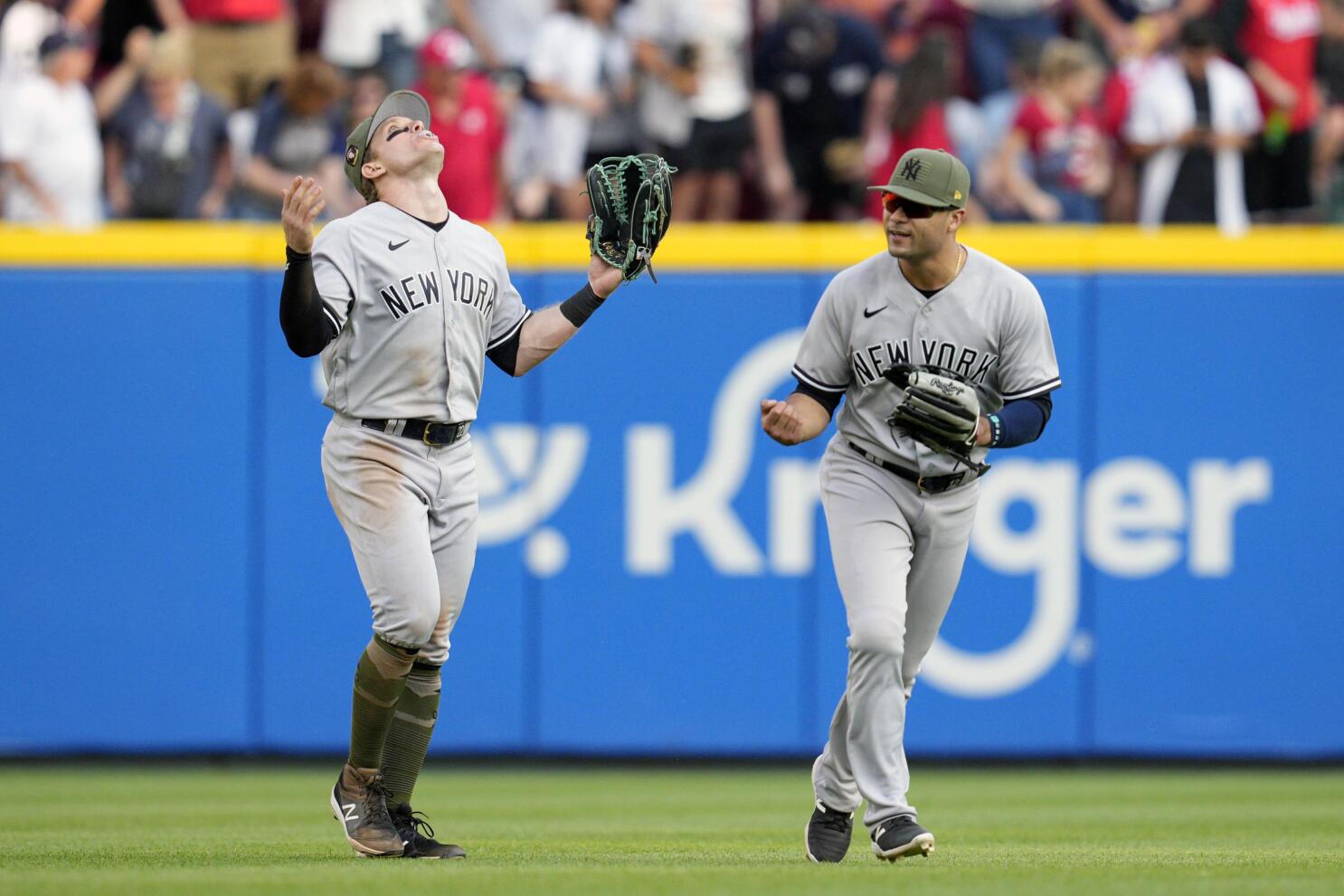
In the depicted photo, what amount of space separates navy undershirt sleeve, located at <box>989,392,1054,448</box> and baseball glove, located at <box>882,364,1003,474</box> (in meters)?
0.08

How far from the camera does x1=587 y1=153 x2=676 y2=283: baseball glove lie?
6012mm

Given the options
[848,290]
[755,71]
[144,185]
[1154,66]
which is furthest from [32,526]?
[1154,66]

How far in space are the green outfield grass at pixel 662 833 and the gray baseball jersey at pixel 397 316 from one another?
132 cm

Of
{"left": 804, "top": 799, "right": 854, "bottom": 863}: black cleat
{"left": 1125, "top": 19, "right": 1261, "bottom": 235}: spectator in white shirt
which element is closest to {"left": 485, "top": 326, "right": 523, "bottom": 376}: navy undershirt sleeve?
{"left": 804, "top": 799, "right": 854, "bottom": 863}: black cleat

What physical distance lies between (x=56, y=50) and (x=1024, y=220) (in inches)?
204

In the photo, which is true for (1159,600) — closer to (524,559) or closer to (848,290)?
(524,559)

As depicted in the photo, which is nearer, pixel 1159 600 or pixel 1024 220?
pixel 1159 600

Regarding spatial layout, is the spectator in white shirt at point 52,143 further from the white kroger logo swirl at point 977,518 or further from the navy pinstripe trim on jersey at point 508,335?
the navy pinstripe trim on jersey at point 508,335

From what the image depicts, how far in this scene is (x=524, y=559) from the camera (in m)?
10.0

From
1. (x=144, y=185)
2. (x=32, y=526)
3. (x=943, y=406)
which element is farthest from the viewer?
(x=144, y=185)

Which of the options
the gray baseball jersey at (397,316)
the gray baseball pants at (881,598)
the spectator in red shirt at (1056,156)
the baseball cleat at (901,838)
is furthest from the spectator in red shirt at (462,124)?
the baseball cleat at (901,838)

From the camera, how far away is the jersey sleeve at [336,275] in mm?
5707

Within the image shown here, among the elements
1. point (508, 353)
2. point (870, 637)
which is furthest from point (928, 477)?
point (508, 353)

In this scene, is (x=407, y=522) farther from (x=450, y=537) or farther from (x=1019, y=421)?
(x=1019, y=421)
